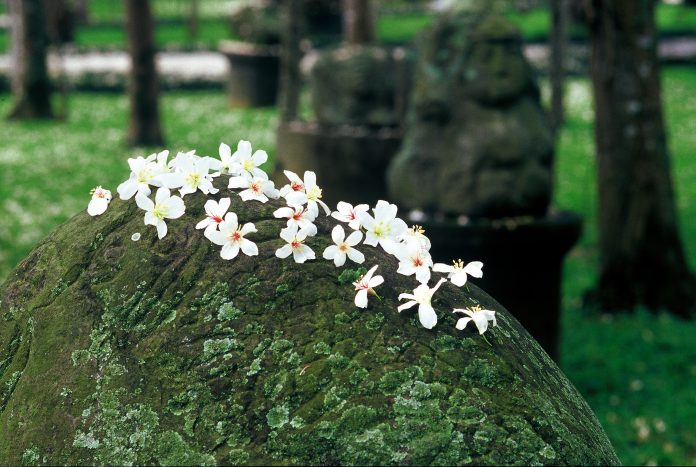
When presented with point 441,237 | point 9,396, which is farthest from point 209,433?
point 441,237

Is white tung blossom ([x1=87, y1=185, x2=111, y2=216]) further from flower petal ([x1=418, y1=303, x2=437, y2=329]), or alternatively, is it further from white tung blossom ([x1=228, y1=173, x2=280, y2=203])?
flower petal ([x1=418, y1=303, x2=437, y2=329])

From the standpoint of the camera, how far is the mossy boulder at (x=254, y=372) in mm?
2102

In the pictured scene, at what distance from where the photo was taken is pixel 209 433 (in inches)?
83.0

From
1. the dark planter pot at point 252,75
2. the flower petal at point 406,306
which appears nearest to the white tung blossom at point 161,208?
the flower petal at point 406,306

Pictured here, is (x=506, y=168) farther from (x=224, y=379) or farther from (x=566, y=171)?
(x=566, y=171)

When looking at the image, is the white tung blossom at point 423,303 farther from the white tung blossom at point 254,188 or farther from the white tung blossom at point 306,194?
the white tung blossom at point 254,188

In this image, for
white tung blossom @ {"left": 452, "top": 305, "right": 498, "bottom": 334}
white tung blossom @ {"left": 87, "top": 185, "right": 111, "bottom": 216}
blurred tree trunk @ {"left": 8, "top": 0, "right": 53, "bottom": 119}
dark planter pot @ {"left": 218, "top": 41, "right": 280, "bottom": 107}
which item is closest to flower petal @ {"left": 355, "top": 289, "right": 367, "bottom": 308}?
white tung blossom @ {"left": 452, "top": 305, "right": 498, "bottom": 334}

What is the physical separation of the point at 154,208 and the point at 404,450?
32.9 inches

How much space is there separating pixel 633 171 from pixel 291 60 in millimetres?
7422

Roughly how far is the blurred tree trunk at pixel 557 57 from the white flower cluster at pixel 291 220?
12381 mm

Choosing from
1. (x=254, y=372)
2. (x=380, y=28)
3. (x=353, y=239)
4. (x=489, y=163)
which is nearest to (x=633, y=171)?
(x=489, y=163)

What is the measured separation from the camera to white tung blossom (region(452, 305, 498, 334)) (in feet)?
7.50

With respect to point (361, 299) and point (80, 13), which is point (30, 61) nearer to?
point (361, 299)

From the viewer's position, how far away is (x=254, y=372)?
2.18 m
